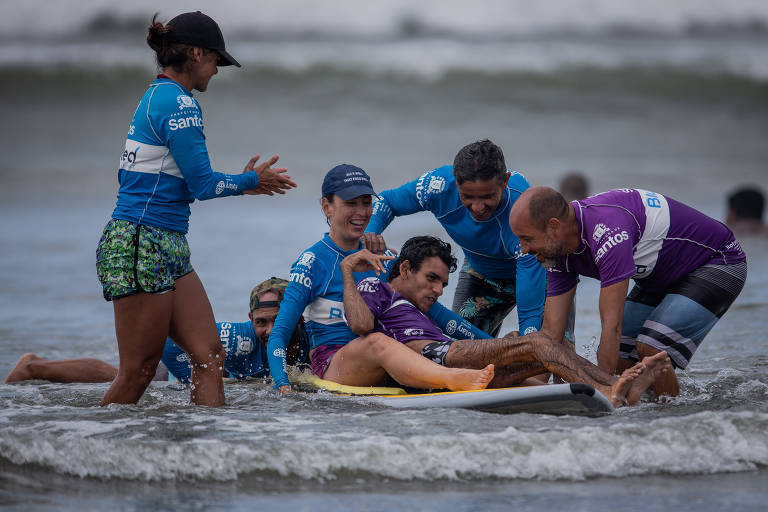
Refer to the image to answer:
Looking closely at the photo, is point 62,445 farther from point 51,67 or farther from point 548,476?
point 51,67

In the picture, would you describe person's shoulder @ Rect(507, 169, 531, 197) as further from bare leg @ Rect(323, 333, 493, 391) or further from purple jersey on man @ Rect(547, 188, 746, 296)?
bare leg @ Rect(323, 333, 493, 391)

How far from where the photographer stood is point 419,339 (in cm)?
559

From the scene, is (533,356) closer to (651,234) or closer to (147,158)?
(651,234)

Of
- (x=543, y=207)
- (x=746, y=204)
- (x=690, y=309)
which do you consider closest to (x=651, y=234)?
(x=690, y=309)

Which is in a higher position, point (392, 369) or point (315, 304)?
point (315, 304)

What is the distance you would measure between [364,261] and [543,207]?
1.21 meters

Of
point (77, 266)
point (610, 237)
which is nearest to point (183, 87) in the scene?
point (610, 237)

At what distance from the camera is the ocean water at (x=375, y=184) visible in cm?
428

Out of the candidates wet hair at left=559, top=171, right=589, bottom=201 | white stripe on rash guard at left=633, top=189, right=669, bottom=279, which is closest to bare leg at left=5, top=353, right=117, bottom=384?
white stripe on rash guard at left=633, top=189, right=669, bottom=279

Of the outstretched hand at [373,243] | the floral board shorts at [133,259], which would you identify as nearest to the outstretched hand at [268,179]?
the floral board shorts at [133,259]

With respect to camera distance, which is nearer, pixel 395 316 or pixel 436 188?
pixel 395 316

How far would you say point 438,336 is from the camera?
18.6 feet

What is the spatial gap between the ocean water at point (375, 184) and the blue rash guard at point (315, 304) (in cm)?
34

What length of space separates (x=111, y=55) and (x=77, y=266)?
17189 millimetres
